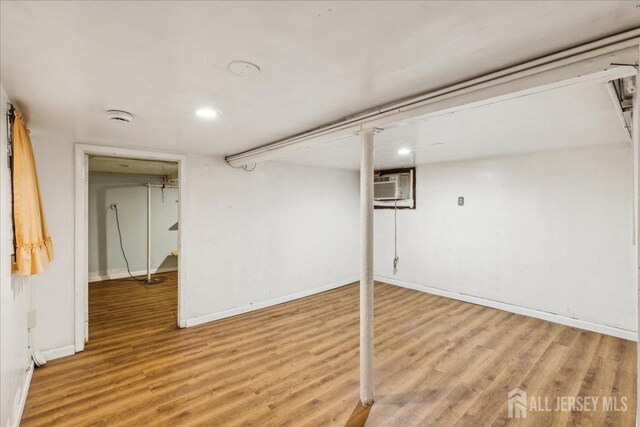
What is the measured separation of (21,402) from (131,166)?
13.2 feet

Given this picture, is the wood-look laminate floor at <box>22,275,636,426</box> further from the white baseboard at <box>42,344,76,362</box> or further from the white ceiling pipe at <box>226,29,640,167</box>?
the white ceiling pipe at <box>226,29,640,167</box>

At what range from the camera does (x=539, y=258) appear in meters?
3.83

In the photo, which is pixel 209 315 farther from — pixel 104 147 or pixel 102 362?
pixel 104 147

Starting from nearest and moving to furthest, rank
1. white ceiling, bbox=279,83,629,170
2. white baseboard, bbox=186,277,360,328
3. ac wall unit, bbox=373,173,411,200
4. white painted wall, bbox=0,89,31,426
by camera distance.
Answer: white painted wall, bbox=0,89,31,426
white ceiling, bbox=279,83,629,170
white baseboard, bbox=186,277,360,328
ac wall unit, bbox=373,173,411,200

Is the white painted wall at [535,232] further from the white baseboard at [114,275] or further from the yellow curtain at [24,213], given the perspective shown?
the white baseboard at [114,275]

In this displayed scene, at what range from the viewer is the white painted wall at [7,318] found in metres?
1.57

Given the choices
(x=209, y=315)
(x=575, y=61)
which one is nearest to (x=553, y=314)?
(x=575, y=61)

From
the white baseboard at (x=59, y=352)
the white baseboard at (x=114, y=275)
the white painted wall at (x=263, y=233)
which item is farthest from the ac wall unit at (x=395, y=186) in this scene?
the white baseboard at (x=114, y=275)

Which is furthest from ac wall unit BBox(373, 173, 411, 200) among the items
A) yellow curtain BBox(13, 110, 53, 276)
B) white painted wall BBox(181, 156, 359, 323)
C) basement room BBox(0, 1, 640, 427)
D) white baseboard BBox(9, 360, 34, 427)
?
white baseboard BBox(9, 360, 34, 427)

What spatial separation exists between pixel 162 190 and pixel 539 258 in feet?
23.4
